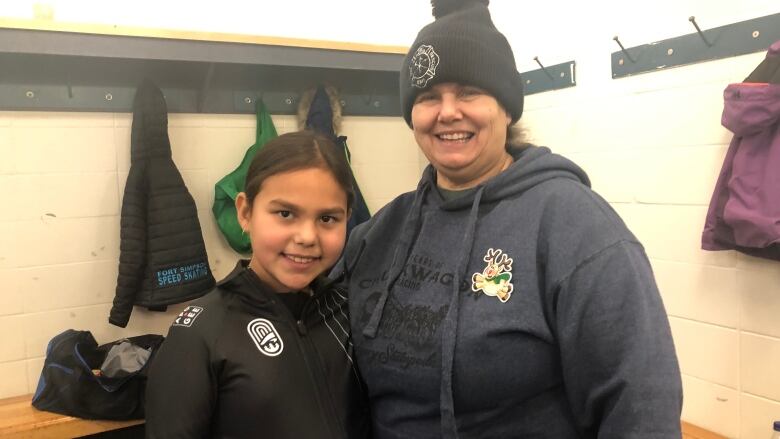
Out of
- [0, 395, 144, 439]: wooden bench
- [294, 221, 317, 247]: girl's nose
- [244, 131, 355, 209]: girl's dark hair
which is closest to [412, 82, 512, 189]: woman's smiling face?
[244, 131, 355, 209]: girl's dark hair

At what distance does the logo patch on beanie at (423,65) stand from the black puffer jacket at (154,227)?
140 cm

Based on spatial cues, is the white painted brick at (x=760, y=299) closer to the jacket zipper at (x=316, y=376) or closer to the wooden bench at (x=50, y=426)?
the wooden bench at (x=50, y=426)

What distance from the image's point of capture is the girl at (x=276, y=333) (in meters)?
1.03

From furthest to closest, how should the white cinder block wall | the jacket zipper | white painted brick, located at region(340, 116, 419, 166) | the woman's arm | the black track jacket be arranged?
white painted brick, located at region(340, 116, 419, 166) → the white cinder block wall → the jacket zipper → the black track jacket → the woman's arm

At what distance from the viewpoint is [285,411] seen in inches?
42.0

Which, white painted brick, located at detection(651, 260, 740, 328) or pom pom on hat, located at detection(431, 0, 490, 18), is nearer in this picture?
pom pom on hat, located at detection(431, 0, 490, 18)

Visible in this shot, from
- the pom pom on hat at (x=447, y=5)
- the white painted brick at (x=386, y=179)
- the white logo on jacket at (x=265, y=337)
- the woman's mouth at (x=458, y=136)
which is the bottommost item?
the white logo on jacket at (x=265, y=337)

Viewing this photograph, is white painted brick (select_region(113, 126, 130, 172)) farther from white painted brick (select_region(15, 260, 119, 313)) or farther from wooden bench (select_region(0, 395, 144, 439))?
wooden bench (select_region(0, 395, 144, 439))

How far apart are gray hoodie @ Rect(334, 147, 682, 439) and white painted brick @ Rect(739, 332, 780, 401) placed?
106cm

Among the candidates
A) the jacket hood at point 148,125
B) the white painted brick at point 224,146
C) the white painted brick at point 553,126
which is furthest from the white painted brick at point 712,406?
the jacket hood at point 148,125

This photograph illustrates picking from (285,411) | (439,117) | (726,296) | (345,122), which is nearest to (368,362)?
(285,411)

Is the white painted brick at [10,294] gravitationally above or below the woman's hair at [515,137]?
below

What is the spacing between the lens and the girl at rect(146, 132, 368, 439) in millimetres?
1026

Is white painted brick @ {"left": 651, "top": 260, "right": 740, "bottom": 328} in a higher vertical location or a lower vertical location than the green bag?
lower
